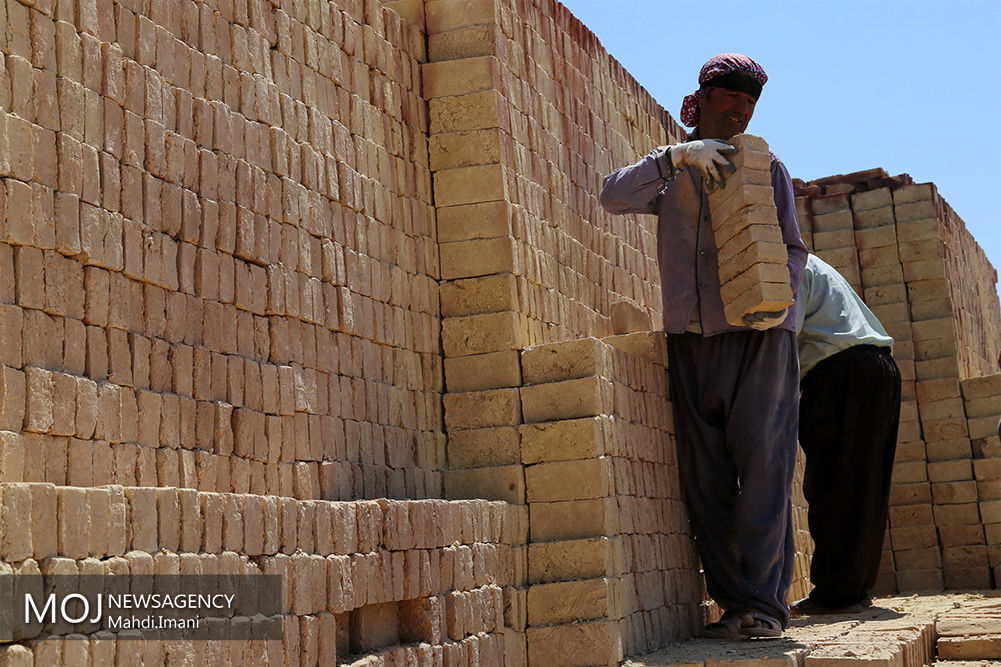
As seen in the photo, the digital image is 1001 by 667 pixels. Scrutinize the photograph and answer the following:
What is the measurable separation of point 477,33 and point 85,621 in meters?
4.61

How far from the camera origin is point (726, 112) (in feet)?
24.3

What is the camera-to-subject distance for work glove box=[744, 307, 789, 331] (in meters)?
6.77

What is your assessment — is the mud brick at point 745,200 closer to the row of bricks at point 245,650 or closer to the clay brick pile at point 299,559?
the clay brick pile at point 299,559

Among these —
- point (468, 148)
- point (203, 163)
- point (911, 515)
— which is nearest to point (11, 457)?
point (203, 163)

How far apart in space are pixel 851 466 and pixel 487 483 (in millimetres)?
3072

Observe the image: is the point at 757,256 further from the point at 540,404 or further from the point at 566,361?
the point at 540,404

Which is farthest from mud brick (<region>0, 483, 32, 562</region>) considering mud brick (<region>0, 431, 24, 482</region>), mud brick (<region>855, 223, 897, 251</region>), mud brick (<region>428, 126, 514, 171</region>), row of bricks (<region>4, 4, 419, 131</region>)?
mud brick (<region>855, 223, 897, 251</region>)

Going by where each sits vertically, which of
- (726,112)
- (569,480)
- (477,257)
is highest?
(726,112)

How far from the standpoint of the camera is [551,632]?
6.34 meters

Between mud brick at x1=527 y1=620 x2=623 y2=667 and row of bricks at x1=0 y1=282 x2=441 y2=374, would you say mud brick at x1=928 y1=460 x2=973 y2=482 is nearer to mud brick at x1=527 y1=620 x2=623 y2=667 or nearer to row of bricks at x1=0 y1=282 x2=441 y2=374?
mud brick at x1=527 y1=620 x2=623 y2=667

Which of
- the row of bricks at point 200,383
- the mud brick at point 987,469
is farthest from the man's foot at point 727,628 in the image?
the mud brick at point 987,469

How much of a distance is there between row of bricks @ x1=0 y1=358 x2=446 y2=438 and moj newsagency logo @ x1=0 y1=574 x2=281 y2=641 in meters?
0.76

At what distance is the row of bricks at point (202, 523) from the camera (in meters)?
3.50

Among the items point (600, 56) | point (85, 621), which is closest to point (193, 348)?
point (85, 621)
